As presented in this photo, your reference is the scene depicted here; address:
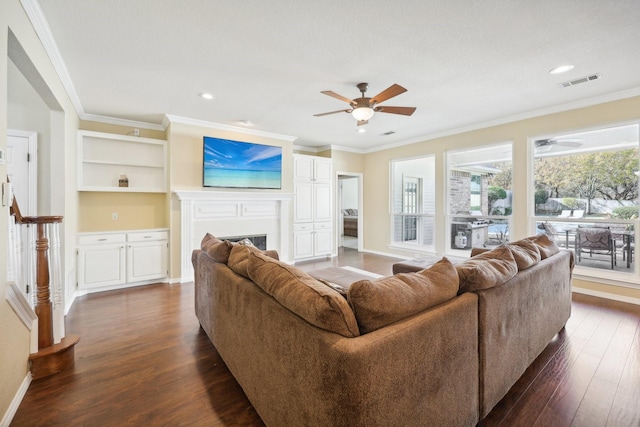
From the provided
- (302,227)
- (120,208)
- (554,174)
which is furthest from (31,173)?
(554,174)

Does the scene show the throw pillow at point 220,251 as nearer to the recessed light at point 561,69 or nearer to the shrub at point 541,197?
the recessed light at point 561,69

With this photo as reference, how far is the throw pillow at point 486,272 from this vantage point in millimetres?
1546

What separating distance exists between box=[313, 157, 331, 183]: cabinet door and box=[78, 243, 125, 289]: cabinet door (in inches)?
148

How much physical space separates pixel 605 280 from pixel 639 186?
49.2 inches

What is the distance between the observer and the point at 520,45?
2.49 metres

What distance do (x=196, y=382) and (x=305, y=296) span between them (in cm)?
137

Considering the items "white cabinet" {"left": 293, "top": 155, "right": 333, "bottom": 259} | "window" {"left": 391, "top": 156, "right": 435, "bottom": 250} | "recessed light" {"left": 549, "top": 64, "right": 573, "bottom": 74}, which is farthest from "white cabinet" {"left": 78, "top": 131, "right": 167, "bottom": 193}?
"recessed light" {"left": 549, "top": 64, "right": 573, "bottom": 74}

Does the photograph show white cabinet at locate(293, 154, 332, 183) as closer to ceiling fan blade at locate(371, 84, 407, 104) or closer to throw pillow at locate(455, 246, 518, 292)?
ceiling fan blade at locate(371, 84, 407, 104)

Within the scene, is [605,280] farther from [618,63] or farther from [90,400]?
[90,400]

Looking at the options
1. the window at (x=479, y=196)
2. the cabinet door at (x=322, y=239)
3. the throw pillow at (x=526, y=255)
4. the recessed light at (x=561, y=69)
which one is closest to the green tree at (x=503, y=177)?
the window at (x=479, y=196)

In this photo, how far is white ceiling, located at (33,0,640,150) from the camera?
207 centimetres

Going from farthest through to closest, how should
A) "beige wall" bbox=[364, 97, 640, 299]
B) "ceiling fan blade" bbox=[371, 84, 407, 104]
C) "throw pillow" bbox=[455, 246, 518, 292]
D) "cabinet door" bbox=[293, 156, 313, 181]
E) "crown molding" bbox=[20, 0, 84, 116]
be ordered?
"cabinet door" bbox=[293, 156, 313, 181] < "beige wall" bbox=[364, 97, 640, 299] < "ceiling fan blade" bbox=[371, 84, 407, 104] < "crown molding" bbox=[20, 0, 84, 116] < "throw pillow" bbox=[455, 246, 518, 292]

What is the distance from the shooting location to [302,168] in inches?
237

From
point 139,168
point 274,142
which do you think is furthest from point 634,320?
point 139,168
